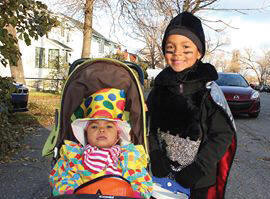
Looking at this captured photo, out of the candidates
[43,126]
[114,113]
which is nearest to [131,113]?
[114,113]

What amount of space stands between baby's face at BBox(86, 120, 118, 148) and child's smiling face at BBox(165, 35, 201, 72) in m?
0.78

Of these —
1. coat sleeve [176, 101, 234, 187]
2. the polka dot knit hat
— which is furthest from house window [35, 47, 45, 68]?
coat sleeve [176, 101, 234, 187]

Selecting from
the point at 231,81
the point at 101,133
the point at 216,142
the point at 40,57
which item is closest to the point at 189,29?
the point at 216,142

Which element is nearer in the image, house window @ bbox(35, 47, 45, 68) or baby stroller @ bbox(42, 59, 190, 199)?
baby stroller @ bbox(42, 59, 190, 199)

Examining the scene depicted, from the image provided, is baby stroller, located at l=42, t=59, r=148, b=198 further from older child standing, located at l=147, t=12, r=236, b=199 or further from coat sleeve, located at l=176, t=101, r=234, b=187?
coat sleeve, located at l=176, t=101, r=234, b=187

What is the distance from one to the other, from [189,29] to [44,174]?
3.55m

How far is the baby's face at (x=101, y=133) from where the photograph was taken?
9.29 feet

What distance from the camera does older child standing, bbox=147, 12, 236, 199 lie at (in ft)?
7.95

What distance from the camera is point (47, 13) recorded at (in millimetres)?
4957

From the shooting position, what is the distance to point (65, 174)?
268 cm

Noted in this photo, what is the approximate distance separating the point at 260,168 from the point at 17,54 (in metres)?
4.52

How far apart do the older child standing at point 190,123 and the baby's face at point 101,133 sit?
414 millimetres

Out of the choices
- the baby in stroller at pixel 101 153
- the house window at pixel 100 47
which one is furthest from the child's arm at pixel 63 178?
the house window at pixel 100 47

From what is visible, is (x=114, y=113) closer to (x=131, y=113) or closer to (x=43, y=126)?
(x=131, y=113)
